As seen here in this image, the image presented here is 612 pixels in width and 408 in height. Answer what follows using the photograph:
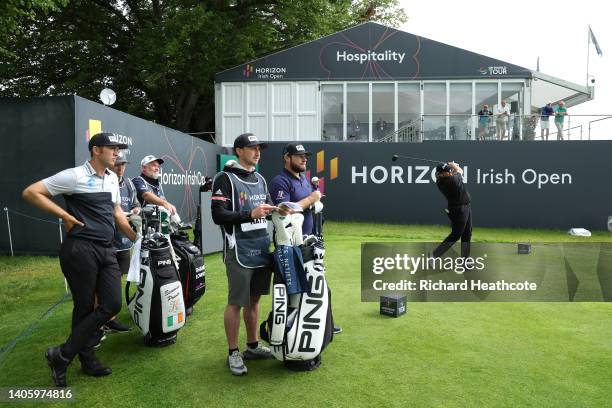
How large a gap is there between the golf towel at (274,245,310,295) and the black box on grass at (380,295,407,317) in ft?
5.09

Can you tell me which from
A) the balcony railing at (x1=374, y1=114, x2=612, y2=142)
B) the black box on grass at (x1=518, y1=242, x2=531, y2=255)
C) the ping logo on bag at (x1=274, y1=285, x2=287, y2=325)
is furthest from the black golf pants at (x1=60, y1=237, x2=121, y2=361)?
the balcony railing at (x1=374, y1=114, x2=612, y2=142)

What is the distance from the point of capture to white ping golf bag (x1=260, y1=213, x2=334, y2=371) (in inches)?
147

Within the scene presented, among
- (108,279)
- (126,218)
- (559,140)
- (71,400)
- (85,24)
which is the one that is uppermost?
(85,24)

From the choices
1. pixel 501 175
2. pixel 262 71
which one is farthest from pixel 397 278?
pixel 262 71

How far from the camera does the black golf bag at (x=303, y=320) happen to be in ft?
12.3

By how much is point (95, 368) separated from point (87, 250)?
87 centimetres

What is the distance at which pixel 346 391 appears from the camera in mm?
3422

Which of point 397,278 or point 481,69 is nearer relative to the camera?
point 397,278

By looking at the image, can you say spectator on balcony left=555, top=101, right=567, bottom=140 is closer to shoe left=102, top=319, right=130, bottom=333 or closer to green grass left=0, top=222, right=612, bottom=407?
green grass left=0, top=222, right=612, bottom=407

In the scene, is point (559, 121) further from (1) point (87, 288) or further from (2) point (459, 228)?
(1) point (87, 288)

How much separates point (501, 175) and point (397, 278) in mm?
11586

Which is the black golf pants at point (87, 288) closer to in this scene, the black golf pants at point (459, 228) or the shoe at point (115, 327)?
the shoe at point (115, 327)

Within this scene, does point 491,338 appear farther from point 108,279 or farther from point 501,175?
point 501,175

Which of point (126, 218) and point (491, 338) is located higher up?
point (126, 218)
